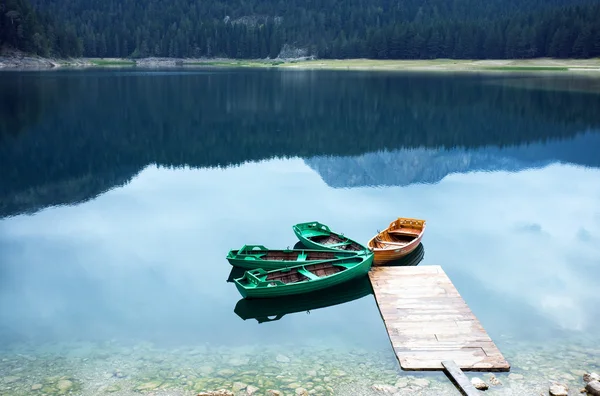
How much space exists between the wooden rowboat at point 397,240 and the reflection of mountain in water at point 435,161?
12736 mm

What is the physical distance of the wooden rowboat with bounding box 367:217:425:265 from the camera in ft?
84.8

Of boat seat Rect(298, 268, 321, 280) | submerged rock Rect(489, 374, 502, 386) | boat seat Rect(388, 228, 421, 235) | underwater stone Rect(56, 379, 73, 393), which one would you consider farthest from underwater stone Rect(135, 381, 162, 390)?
boat seat Rect(388, 228, 421, 235)

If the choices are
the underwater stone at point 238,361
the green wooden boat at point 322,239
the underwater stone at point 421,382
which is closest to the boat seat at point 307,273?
the green wooden boat at point 322,239

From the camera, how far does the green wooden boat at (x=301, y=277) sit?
2245cm

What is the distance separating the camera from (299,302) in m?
22.8

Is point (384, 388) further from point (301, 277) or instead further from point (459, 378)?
point (301, 277)

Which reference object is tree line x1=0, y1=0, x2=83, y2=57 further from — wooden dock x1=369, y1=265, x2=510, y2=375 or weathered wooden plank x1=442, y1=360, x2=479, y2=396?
weathered wooden plank x1=442, y1=360, x2=479, y2=396

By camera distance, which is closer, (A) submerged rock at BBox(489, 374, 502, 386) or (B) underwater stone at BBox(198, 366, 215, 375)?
(A) submerged rock at BBox(489, 374, 502, 386)

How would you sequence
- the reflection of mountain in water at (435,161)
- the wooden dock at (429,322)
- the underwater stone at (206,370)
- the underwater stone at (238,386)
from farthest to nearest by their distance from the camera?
the reflection of mountain in water at (435,161)
the wooden dock at (429,322)
the underwater stone at (206,370)
the underwater stone at (238,386)

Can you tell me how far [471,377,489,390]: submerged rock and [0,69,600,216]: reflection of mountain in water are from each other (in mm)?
26845

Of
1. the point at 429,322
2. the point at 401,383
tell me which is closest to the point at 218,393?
the point at 401,383

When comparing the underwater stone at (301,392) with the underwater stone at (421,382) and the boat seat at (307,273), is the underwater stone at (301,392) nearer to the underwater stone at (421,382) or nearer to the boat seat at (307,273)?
the underwater stone at (421,382)

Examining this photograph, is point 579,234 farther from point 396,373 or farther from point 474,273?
point 396,373

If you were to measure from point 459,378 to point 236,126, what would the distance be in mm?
56771
